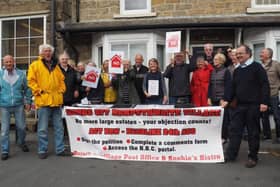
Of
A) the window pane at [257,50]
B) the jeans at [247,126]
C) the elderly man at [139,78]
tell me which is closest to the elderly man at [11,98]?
the elderly man at [139,78]

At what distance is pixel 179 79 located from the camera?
27.7ft

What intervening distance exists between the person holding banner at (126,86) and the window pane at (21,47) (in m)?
4.76

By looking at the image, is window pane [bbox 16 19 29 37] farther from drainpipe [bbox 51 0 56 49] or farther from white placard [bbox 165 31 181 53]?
white placard [bbox 165 31 181 53]

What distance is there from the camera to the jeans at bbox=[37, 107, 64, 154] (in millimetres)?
7262

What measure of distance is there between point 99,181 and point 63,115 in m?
2.42

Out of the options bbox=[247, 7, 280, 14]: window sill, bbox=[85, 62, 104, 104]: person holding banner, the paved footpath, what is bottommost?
the paved footpath

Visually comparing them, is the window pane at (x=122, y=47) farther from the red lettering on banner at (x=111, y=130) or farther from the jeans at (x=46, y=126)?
the red lettering on banner at (x=111, y=130)

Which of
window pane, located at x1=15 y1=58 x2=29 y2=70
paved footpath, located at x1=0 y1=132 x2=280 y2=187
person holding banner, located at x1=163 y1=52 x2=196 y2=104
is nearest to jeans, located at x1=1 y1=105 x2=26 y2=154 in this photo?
paved footpath, located at x1=0 y1=132 x2=280 y2=187

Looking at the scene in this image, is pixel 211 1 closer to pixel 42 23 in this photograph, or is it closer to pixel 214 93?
pixel 214 93

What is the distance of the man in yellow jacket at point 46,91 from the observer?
7113 millimetres

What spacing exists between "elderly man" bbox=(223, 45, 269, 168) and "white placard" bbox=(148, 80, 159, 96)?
2.17 meters

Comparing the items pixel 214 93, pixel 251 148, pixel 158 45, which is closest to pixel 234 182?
pixel 251 148

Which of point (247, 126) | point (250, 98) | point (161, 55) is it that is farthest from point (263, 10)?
point (247, 126)

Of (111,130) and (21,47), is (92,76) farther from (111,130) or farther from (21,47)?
(21,47)
